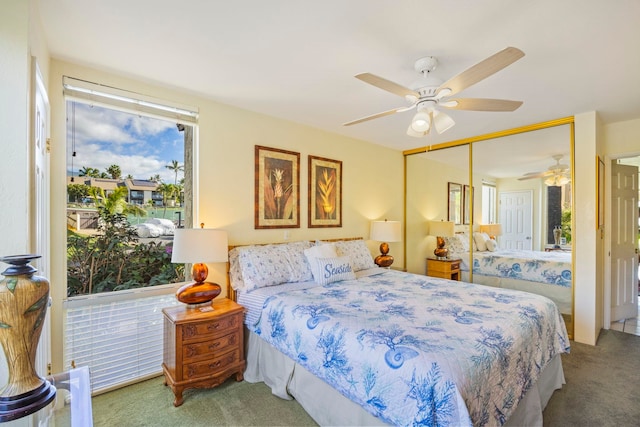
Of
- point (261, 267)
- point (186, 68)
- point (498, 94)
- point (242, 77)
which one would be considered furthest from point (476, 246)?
point (186, 68)

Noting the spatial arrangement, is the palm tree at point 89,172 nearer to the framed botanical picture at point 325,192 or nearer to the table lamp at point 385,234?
the framed botanical picture at point 325,192

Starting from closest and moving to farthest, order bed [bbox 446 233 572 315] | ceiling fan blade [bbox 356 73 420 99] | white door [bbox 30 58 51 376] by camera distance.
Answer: white door [bbox 30 58 51 376] → ceiling fan blade [bbox 356 73 420 99] → bed [bbox 446 233 572 315]

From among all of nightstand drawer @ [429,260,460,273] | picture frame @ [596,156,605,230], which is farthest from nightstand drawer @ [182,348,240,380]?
picture frame @ [596,156,605,230]

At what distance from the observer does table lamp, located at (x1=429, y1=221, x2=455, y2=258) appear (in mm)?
4488

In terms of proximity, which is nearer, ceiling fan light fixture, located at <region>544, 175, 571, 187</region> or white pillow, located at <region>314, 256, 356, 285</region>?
white pillow, located at <region>314, 256, 356, 285</region>

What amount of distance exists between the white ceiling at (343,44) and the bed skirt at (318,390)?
2269 mm

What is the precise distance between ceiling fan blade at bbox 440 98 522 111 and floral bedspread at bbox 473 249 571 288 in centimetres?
239

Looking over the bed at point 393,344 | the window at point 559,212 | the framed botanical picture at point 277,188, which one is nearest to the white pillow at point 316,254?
the bed at point 393,344

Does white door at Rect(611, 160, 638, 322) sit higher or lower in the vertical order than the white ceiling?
lower

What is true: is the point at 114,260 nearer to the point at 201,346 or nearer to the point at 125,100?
the point at 201,346

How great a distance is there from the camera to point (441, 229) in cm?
456

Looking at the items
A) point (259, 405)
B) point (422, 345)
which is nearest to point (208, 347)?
point (259, 405)

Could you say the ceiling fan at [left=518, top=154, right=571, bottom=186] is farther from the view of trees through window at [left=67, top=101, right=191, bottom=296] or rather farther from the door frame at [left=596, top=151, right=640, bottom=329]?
the view of trees through window at [left=67, top=101, right=191, bottom=296]

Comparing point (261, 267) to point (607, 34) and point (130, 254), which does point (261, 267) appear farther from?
point (607, 34)
